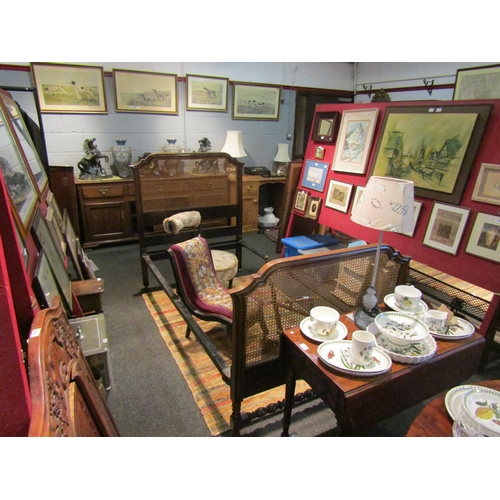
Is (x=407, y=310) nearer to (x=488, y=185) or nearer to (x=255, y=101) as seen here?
(x=488, y=185)

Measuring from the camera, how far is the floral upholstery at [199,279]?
2402 mm

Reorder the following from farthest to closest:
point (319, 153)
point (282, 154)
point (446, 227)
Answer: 1. point (282, 154)
2. point (319, 153)
3. point (446, 227)

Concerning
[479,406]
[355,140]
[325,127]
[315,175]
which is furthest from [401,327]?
[325,127]

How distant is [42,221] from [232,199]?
2.73 m

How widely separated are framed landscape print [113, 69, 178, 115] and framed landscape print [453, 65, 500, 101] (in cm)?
376

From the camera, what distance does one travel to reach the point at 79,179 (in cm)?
428

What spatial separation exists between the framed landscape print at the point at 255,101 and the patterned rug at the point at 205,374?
3.53 metres

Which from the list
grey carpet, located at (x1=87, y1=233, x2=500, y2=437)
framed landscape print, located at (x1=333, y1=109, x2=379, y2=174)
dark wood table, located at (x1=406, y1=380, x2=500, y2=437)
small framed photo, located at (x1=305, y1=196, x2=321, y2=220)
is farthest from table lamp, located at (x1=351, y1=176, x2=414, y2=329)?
small framed photo, located at (x1=305, y1=196, x2=321, y2=220)

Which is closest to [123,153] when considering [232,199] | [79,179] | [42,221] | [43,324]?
[79,179]

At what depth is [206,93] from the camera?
4.96 meters

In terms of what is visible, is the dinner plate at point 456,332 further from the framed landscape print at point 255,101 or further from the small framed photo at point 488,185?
the framed landscape print at point 255,101

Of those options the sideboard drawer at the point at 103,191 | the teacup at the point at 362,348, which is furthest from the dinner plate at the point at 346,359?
the sideboard drawer at the point at 103,191

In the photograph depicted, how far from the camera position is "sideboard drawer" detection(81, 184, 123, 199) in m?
4.15

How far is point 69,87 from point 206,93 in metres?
1.84
